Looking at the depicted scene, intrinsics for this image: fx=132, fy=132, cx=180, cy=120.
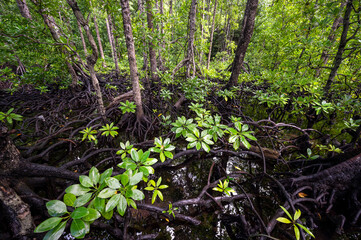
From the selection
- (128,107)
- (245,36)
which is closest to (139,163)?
(128,107)

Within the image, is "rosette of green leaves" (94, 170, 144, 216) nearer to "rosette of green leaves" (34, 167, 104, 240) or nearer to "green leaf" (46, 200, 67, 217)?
"rosette of green leaves" (34, 167, 104, 240)

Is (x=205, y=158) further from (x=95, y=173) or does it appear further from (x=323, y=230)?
(x=95, y=173)

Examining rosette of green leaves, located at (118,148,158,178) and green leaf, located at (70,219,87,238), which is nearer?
green leaf, located at (70,219,87,238)

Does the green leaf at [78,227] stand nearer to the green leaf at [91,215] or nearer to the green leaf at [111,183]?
the green leaf at [91,215]

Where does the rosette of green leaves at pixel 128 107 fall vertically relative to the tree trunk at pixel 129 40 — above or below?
below

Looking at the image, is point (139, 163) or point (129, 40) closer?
point (139, 163)

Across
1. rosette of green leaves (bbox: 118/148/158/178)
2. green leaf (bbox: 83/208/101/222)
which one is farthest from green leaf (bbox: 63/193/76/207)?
rosette of green leaves (bbox: 118/148/158/178)

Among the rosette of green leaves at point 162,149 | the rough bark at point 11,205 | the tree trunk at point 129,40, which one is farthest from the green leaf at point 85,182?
the tree trunk at point 129,40

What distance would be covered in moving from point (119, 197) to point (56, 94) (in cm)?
682

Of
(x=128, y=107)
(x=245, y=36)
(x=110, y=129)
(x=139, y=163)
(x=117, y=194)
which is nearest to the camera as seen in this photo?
(x=117, y=194)

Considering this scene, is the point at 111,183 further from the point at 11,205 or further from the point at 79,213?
the point at 11,205

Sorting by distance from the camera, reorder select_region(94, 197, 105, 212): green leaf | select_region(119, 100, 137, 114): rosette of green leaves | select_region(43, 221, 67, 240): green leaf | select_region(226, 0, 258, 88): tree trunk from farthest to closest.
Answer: select_region(226, 0, 258, 88): tree trunk
select_region(119, 100, 137, 114): rosette of green leaves
select_region(94, 197, 105, 212): green leaf
select_region(43, 221, 67, 240): green leaf

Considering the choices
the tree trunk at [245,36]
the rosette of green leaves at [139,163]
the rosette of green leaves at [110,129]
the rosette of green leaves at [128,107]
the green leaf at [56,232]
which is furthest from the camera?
the tree trunk at [245,36]

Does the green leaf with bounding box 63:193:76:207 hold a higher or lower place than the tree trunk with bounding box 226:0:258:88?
lower
